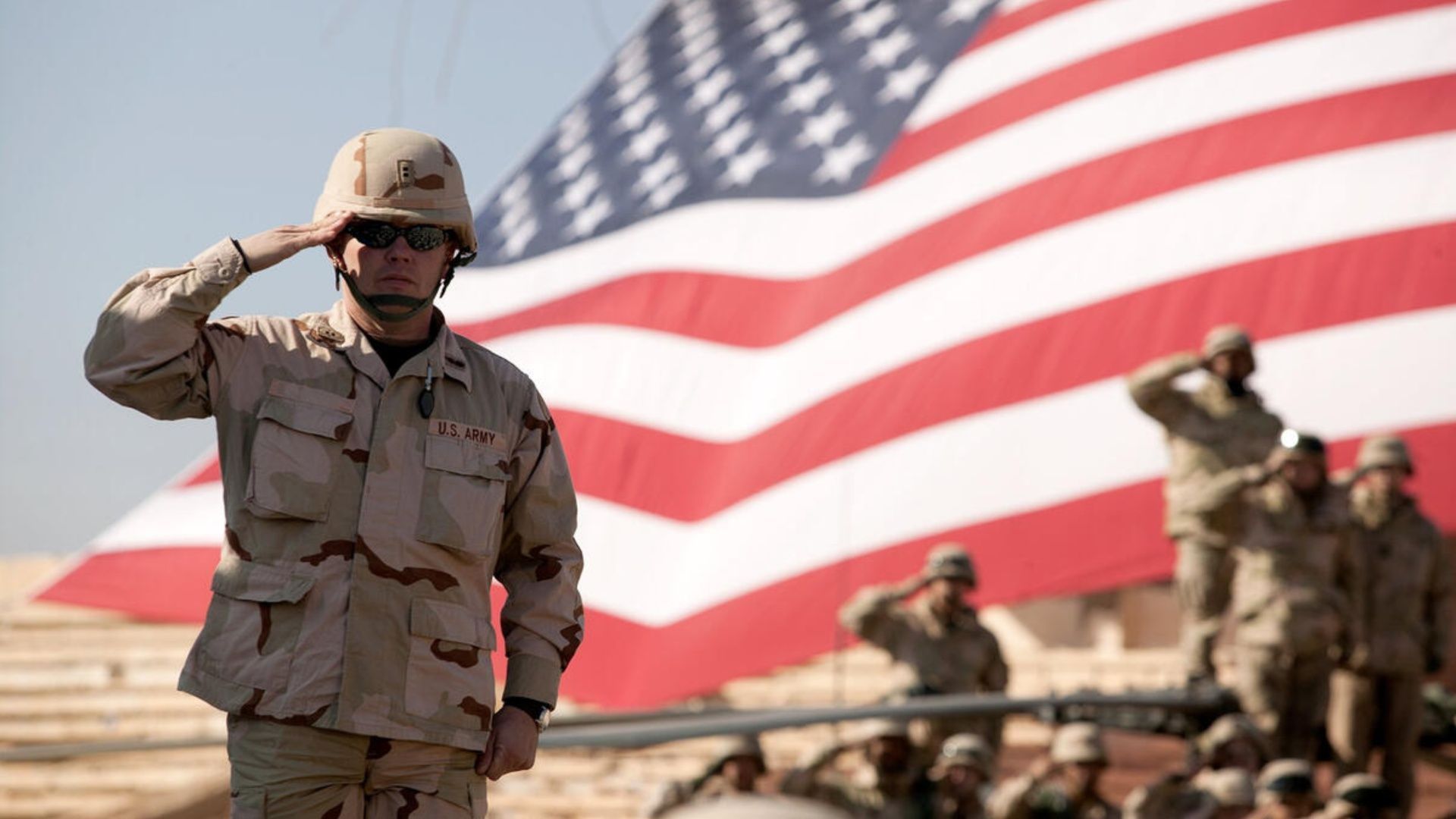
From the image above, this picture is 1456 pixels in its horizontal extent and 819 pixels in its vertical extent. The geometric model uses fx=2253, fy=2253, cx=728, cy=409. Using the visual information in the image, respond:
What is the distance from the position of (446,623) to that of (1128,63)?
1037 centimetres

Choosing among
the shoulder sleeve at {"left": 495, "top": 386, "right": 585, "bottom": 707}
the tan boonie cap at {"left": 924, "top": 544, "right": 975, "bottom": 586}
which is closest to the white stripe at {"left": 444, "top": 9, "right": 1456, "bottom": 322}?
the tan boonie cap at {"left": 924, "top": 544, "right": 975, "bottom": 586}

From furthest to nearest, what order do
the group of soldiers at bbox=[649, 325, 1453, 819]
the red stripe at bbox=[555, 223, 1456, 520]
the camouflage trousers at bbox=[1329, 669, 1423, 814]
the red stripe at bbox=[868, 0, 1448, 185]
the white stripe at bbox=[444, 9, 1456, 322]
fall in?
1. the red stripe at bbox=[868, 0, 1448, 185]
2. the white stripe at bbox=[444, 9, 1456, 322]
3. the red stripe at bbox=[555, 223, 1456, 520]
4. the camouflage trousers at bbox=[1329, 669, 1423, 814]
5. the group of soldiers at bbox=[649, 325, 1453, 819]

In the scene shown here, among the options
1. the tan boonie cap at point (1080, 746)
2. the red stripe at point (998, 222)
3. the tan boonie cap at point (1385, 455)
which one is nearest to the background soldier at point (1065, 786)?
the tan boonie cap at point (1080, 746)

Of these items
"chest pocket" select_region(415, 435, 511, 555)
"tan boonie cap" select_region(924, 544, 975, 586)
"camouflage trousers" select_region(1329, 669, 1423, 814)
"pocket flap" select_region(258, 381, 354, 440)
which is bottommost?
"chest pocket" select_region(415, 435, 511, 555)

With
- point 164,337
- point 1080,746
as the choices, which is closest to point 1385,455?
point 1080,746

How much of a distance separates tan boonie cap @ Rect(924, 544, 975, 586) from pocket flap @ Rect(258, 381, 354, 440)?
22.8 feet

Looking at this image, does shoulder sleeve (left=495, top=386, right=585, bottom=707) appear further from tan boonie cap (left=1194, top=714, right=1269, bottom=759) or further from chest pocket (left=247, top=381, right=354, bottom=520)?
tan boonie cap (left=1194, top=714, right=1269, bottom=759)

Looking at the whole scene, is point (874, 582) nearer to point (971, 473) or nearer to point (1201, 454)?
point (971, 473)

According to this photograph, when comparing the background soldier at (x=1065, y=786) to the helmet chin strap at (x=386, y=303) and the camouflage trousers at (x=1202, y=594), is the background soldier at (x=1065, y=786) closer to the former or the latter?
the camouflage trousers at (x=1202, y=594)

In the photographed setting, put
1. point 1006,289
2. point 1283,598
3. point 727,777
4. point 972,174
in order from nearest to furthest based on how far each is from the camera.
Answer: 1. point 727,777
2. point 1283,598
3. point 1006,289
4. point 972,174

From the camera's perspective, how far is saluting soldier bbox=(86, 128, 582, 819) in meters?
2.96

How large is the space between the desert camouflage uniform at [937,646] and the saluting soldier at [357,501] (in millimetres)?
6647

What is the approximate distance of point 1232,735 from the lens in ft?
29.7

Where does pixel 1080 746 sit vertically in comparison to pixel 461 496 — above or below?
above
